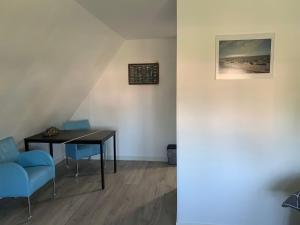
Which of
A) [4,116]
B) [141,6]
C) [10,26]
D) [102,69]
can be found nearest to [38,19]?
[10,26]

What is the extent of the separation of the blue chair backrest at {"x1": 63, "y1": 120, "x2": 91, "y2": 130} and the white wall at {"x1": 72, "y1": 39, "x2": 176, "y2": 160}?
0.78ft

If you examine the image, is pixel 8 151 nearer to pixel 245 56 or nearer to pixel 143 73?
pixel 143 73

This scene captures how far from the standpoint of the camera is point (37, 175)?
2.90 meters

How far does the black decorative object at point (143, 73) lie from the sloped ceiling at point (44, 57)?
49cm

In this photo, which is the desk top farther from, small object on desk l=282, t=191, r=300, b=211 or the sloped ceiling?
small object on desk l=282, t=191, r=300, b=211

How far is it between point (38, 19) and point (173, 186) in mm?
2638

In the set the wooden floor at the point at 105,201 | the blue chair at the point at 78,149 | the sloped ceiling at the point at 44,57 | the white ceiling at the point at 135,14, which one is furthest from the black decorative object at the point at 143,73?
the wooden floor at the point at 105,201

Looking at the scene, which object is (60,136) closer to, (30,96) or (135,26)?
(30,96)

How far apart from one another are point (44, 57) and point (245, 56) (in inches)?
75.5

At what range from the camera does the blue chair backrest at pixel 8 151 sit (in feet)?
9.72

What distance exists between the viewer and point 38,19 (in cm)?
207

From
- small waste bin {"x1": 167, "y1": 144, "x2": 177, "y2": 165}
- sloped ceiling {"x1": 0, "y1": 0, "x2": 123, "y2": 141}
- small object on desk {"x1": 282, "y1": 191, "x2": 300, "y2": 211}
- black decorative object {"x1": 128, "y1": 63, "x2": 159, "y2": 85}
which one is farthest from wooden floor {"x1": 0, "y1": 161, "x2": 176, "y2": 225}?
black decorative object {"x1": 128, "y1": 63, "x2": 159, "y2": 85}

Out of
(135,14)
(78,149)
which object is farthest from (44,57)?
(78,149)

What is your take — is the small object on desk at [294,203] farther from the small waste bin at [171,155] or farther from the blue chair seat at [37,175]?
the small waste bin at [171,155]
